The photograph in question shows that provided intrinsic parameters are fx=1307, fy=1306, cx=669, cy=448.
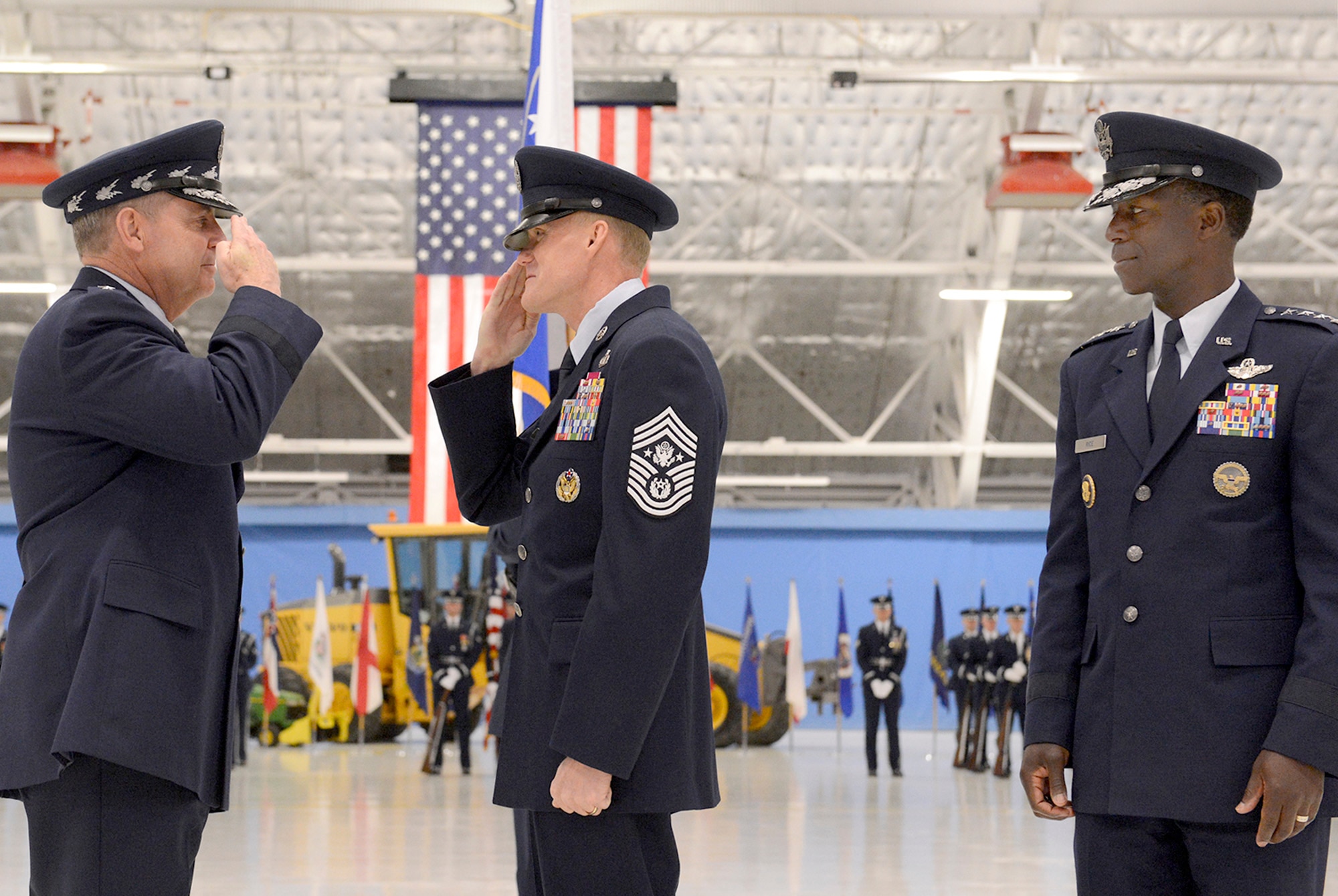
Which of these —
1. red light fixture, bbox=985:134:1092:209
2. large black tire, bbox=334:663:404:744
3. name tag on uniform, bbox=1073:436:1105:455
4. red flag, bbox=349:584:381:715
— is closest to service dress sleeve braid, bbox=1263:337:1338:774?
name tag on uniform, bbox=1073:436:1105:455

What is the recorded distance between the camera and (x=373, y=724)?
15.1m

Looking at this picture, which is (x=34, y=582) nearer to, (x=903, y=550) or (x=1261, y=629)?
(x=1261, y=629)

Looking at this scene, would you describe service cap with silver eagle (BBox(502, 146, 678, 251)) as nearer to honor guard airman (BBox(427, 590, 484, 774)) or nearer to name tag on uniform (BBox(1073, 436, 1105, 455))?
name tag on uniform (BBox(1073, 436, 1105, 455))

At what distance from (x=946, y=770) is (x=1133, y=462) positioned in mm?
11754

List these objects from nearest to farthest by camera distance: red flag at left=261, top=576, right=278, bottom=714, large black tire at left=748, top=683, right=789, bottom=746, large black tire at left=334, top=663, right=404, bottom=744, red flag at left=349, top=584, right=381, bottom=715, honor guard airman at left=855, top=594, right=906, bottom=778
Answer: honor guard airman at left=855, top=594, right=906, bottom=778, red flag at left=349, top=584, right=381, bottom=715, red flag at left=261, top=576, right=278, bottom=714, large black tire at left=334, top=663, right=404, bottom=744, large black tire at left=748, top=683, right=789, bottom=746

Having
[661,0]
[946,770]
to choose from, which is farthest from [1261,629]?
[946,770]

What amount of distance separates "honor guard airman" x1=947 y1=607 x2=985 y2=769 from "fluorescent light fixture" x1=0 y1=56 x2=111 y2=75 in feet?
31.3

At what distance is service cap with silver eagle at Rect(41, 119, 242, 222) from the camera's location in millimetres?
2156

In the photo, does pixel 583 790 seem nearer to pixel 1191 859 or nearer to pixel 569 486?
pixel 569 486

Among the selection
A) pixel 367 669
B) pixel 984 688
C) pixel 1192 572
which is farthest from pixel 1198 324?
pixel 367 669

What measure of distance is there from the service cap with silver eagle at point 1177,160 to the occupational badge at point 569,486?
923mm

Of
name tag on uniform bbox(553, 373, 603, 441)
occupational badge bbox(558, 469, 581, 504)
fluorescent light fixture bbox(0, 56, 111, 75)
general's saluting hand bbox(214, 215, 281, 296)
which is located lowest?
occupational badge bbox(558, 469, 581, 504)

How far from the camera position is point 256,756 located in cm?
1413

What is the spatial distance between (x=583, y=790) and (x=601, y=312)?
0.80 metres
